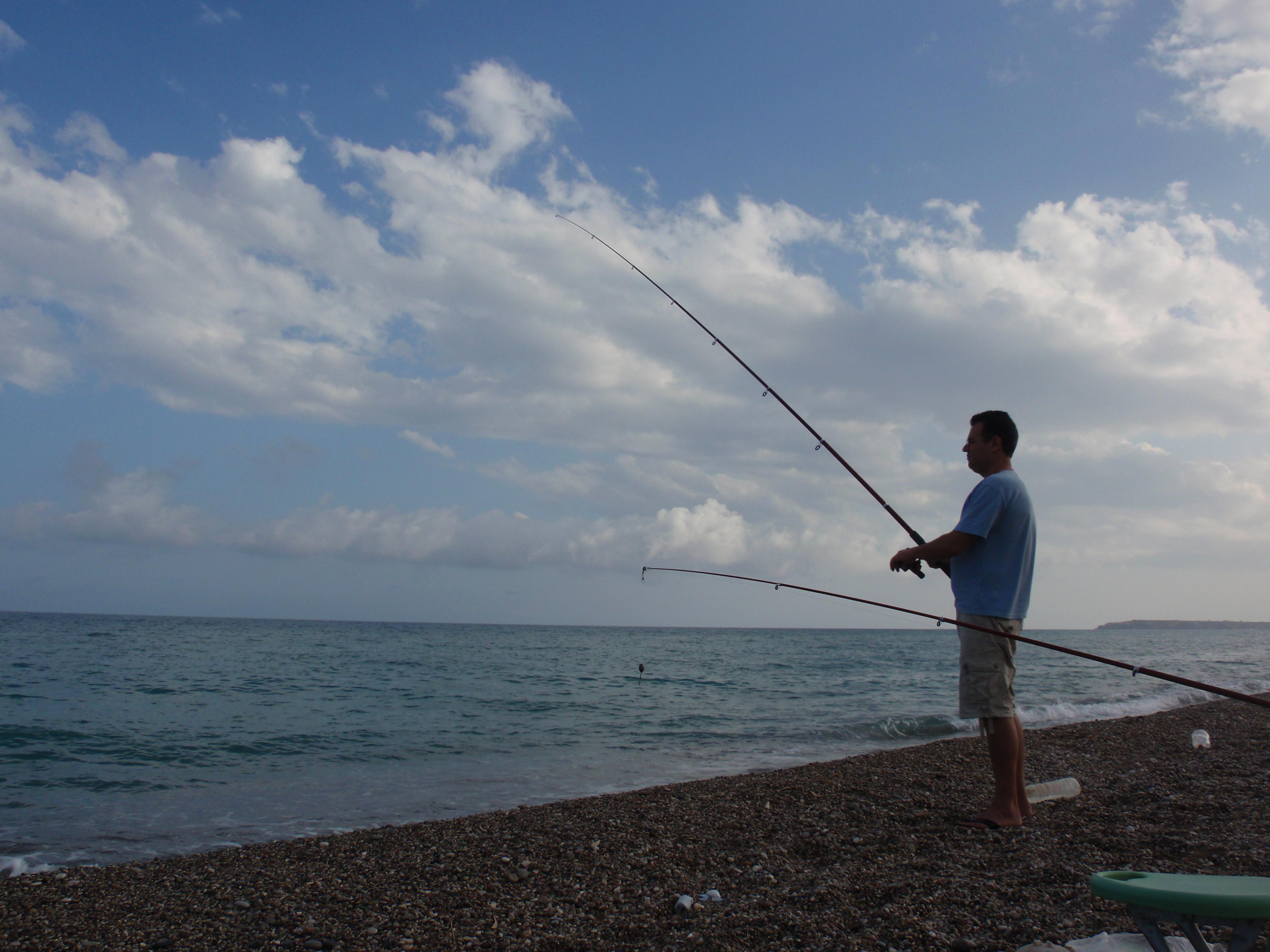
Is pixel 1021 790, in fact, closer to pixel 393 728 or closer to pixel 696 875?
pixel 696 875

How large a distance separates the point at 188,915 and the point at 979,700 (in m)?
3.98

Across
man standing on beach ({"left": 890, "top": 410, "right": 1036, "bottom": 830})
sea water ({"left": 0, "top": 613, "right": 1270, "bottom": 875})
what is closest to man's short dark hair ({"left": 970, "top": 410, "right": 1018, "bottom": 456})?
man standing on beach ({"left": 890, "top": 410, "right": 1036, "bottom": 830})

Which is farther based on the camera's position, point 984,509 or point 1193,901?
point 984,509

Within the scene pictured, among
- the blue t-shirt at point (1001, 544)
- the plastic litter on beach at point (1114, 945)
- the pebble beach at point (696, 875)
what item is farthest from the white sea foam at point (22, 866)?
the blue t-shirt at point (1001, 544)

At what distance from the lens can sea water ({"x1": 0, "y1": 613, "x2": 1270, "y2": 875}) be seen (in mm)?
6531

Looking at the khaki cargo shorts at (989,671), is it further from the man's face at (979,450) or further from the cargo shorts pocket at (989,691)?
the man's face at (979,450)

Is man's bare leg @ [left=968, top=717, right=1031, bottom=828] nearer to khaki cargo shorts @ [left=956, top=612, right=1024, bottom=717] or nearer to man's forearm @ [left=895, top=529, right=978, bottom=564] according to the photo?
khaki cargo shorts @ [left=956, top=612, right=1024, bottom=717]

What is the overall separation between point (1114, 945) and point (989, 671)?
54.0 inches

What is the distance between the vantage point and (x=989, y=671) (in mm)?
3562

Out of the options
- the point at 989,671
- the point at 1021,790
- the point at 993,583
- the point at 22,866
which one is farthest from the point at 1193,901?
the point at 22,866

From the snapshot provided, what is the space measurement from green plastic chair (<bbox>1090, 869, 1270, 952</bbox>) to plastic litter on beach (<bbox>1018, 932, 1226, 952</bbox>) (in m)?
0.54

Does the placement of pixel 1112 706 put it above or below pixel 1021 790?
below

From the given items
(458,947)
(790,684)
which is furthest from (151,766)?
(790,684)

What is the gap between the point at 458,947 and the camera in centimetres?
297
